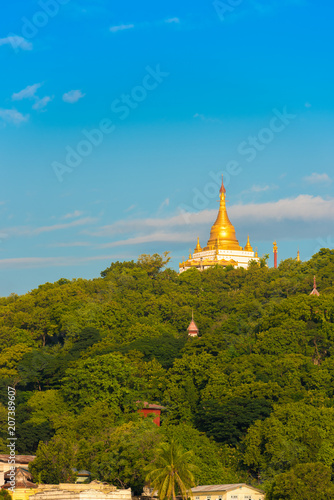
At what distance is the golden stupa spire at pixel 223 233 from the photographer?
120 m

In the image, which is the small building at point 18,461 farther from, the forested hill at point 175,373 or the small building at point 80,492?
the small building at point 80,492

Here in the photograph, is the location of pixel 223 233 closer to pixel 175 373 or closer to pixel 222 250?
pixel 222 250

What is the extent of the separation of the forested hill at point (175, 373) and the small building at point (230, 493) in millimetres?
1782

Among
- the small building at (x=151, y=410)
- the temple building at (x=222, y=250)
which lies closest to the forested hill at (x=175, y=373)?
the small building at (x=151, y=410)

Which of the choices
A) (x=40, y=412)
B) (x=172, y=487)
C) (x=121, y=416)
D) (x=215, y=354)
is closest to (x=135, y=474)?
(x=172, y=487)

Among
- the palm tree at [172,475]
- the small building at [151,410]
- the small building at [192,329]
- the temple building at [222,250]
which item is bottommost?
the palm tree at [172,475]

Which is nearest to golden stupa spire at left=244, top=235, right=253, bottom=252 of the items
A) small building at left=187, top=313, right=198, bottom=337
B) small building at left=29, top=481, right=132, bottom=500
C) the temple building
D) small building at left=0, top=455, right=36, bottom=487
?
the temple building

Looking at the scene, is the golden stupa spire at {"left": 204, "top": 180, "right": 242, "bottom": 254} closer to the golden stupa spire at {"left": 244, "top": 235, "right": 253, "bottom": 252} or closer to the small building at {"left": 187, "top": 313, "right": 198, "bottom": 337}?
the golden stupa spire at {"left": 244, "top": 235, "right": 253, "bottom": 252}

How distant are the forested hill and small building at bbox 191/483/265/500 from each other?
178 centimetres

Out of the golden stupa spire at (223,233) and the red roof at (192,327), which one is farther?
the golden stupa spire at (223,233)

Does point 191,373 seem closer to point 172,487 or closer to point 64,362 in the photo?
point 64,362

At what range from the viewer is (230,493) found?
172 feet

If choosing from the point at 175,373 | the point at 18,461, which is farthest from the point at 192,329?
the point at 18,461

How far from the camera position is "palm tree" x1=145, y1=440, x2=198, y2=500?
160 ft
